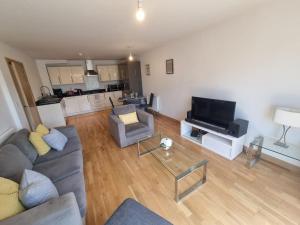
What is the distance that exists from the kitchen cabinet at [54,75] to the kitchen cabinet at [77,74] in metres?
0.56

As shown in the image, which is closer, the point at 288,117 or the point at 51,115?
the point at 288,117

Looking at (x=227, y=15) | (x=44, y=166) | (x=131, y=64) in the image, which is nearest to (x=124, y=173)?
(x=44, y=166)

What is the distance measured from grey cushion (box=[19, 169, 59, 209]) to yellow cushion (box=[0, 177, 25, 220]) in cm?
4

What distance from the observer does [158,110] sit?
5.20m

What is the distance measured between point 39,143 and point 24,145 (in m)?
0.19

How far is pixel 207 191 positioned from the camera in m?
A: 1.89

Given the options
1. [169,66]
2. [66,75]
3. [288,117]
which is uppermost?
[169,66]

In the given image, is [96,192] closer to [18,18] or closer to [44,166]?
[44,166]

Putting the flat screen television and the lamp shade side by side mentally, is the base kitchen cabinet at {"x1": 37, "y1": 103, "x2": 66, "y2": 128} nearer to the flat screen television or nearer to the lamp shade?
the flat screen television

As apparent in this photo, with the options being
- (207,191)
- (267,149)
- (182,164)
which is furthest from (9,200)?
(267,149)

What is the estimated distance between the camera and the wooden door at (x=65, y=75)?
233 inches

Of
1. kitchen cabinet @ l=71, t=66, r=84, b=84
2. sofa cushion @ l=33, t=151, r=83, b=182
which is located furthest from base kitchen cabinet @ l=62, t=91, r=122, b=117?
sofa cushion @ l=33, t=151, r=83, b=182

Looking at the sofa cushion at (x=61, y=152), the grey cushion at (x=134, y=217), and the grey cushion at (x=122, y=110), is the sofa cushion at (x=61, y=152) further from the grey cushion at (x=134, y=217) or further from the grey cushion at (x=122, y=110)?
the grey cushion at (x=134, y=217)

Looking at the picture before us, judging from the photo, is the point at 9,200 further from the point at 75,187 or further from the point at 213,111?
the point at 213,111
